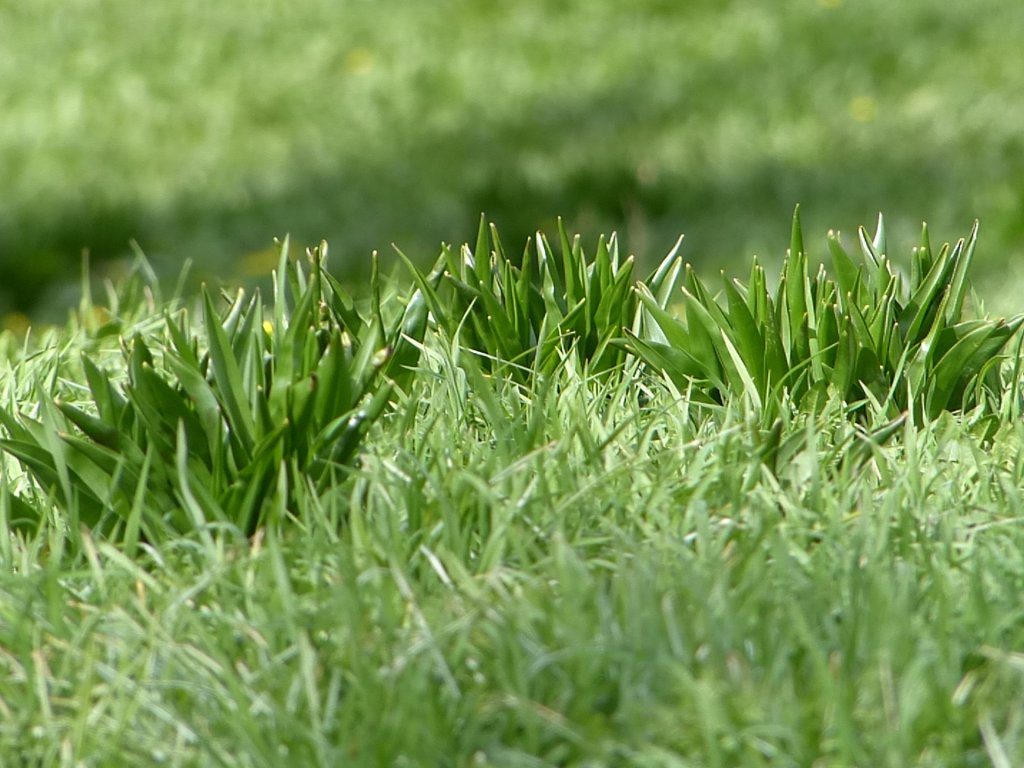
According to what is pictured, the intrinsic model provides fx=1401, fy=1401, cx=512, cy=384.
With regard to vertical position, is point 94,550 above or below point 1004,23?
below

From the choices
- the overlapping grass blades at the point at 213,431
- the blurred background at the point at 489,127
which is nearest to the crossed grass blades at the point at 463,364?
the overlapping grass blades at the point at 213,431

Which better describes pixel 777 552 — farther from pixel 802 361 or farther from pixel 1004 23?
pixel 1004 23

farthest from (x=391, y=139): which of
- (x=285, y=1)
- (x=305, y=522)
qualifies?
(x=305, y=522)

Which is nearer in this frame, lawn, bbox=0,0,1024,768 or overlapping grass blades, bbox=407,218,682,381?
lawn, bbox=0,0,1024,768

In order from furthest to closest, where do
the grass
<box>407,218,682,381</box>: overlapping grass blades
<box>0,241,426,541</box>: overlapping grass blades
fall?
<box>407,218,682,381</box>: overlapping grass blades < <box>0,241,426,541</box>: overlapping grass blades < the grass

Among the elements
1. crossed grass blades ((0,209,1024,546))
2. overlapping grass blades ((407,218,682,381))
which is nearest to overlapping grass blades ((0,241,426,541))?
crossed grass blades ((0,209,1024,546))

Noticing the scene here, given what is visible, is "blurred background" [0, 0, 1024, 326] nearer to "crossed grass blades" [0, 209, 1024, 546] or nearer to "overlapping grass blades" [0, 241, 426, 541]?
"crossed grass blades" [0, 209, 1024, 546]

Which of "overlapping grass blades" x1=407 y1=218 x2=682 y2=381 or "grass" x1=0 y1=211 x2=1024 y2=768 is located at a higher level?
"overlapping grass blades" x1=407 y1=218 x2=682 y2=381
